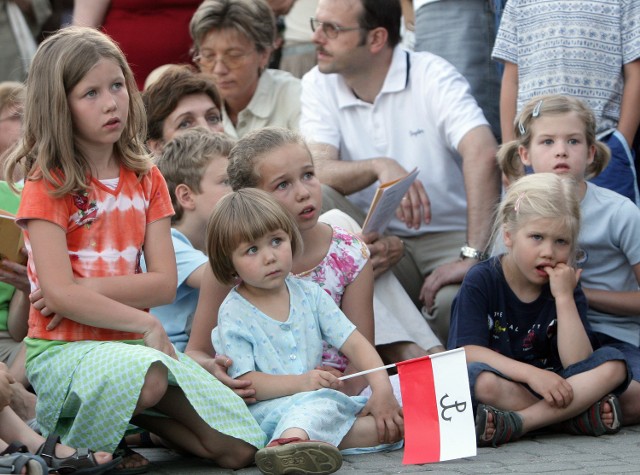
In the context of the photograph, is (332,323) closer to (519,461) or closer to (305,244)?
(305,244)

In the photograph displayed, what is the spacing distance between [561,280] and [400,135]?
1715mm

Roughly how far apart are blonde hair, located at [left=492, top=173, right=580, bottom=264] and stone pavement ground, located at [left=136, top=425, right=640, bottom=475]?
2.39 feet

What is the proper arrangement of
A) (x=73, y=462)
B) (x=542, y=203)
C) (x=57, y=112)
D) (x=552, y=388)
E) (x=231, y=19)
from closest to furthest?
(x=73, y=462) → (x=57, y=112) → (x=552, y=388) → (x=542, y=203) → (x=231, y=19)

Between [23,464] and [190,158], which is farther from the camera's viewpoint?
[190,158]

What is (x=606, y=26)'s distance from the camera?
5.62 metres

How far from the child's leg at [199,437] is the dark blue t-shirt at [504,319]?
1044 mm

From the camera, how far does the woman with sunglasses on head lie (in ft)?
21.1

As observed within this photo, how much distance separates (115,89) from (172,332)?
3.98 feet

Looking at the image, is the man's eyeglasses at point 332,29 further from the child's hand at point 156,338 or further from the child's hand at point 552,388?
the child's hand at point 156,338

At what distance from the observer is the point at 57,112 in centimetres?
392

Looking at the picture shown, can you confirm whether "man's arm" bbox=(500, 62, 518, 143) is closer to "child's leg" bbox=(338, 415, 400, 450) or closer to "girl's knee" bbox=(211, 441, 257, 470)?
"child's leg" bbox=(338, 415, 400, 450)

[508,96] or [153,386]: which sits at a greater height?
[508,96]

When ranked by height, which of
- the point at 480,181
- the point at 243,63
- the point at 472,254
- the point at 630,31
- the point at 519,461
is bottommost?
the point at 519,461

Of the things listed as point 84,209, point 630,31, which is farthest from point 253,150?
point 630,31
